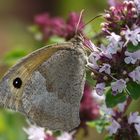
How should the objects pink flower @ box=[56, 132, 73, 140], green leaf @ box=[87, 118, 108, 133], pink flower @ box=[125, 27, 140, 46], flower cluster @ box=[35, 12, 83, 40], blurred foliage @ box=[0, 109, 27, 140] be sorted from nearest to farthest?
pink flower @ box=[125, 27, 140, 46], green leaf @ box=[87, 118, 108, 133], pink flower @ box=[56, 132, 73, 140], flower cluster @ box=[35, 12, 83, 40], blurred foliage @ box=[0, 109, 27, 140]

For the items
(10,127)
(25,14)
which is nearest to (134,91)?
(10,127)

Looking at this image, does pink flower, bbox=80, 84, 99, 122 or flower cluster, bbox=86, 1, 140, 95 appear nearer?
flower cluster, bbox=86, 1, 140, 95

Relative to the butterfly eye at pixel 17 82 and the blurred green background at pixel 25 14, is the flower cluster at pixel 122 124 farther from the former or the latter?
the blurred green background at pixel 25 14

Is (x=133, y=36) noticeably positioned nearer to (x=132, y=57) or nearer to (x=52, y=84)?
(x=132, y=57)

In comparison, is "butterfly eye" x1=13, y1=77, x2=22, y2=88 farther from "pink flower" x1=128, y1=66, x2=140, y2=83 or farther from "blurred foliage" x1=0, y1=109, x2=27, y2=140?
"blurred foliage" x1=0, y1=109, x2=27, y2=140

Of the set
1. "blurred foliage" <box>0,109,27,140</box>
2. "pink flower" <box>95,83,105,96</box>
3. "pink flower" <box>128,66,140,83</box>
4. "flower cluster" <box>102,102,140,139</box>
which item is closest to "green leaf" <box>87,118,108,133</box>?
"flower cluster" <box>102,102,140,139</box>

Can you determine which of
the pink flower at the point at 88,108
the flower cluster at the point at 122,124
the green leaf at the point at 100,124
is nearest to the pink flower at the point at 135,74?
the flower cluster at the point at 122,124
